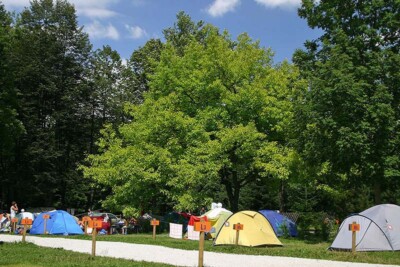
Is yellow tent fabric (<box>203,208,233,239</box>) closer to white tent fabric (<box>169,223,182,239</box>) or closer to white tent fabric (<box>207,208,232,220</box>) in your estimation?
white tent fabric (<box>207,208,232,220</box>)

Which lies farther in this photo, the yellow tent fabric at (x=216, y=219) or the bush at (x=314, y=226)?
the bush at (x=314, y=226)

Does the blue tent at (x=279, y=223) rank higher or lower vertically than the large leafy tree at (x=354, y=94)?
lower

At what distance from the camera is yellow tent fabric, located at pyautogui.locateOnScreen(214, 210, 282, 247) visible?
61.8 ft

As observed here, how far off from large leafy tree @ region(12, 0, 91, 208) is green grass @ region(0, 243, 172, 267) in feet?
103

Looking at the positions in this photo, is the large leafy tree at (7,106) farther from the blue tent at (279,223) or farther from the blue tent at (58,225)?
the blue tent at (279,223)

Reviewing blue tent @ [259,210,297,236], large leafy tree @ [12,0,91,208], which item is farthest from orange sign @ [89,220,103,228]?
large leafy tree @ [12,0,91,208]

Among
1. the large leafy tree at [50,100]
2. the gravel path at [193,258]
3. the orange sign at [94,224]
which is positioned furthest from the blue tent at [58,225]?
the large leafy tree at [50,100]

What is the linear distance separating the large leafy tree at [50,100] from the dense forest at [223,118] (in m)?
0.14

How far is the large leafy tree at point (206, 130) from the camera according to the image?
2670 centimetres

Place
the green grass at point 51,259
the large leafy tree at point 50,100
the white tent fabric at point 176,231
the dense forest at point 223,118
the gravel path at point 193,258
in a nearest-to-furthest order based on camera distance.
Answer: the green grass at point 51,259 < the gravel path at point 193,258 < the dense forest at point 223,118 < the white tent fabric at point 176,231 < the large leafy tree at point 50,100

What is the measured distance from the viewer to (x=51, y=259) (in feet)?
43.0

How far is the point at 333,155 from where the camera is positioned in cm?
2161

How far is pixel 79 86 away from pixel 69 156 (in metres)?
7.46

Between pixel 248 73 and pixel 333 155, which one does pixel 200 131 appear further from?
pixel 333 155
